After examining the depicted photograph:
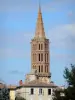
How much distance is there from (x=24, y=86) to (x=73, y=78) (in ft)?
237

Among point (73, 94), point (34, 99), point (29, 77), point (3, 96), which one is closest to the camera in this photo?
point (3, 96)

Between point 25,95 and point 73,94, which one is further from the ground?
point 25,95

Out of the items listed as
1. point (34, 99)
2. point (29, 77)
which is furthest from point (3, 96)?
point (29, 77)

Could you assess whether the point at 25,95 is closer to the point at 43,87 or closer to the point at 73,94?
the point at 43,87

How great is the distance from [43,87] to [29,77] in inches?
1811

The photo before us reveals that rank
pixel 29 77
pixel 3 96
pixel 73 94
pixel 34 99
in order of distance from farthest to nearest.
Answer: pixel 29 77 → pixel 34 99 → pixel 73 94 → pixel 3 96

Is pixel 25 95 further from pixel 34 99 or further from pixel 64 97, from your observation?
pixel 64 97

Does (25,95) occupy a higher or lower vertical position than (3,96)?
higher

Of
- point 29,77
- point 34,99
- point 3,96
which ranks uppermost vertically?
point 29,77

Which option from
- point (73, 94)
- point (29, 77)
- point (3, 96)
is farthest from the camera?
point (29, 77)

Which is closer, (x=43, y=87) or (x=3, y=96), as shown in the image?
(x=3, y=96)

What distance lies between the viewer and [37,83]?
134 meters

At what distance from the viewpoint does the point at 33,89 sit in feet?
433

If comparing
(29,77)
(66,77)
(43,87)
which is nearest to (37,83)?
(43,87)
